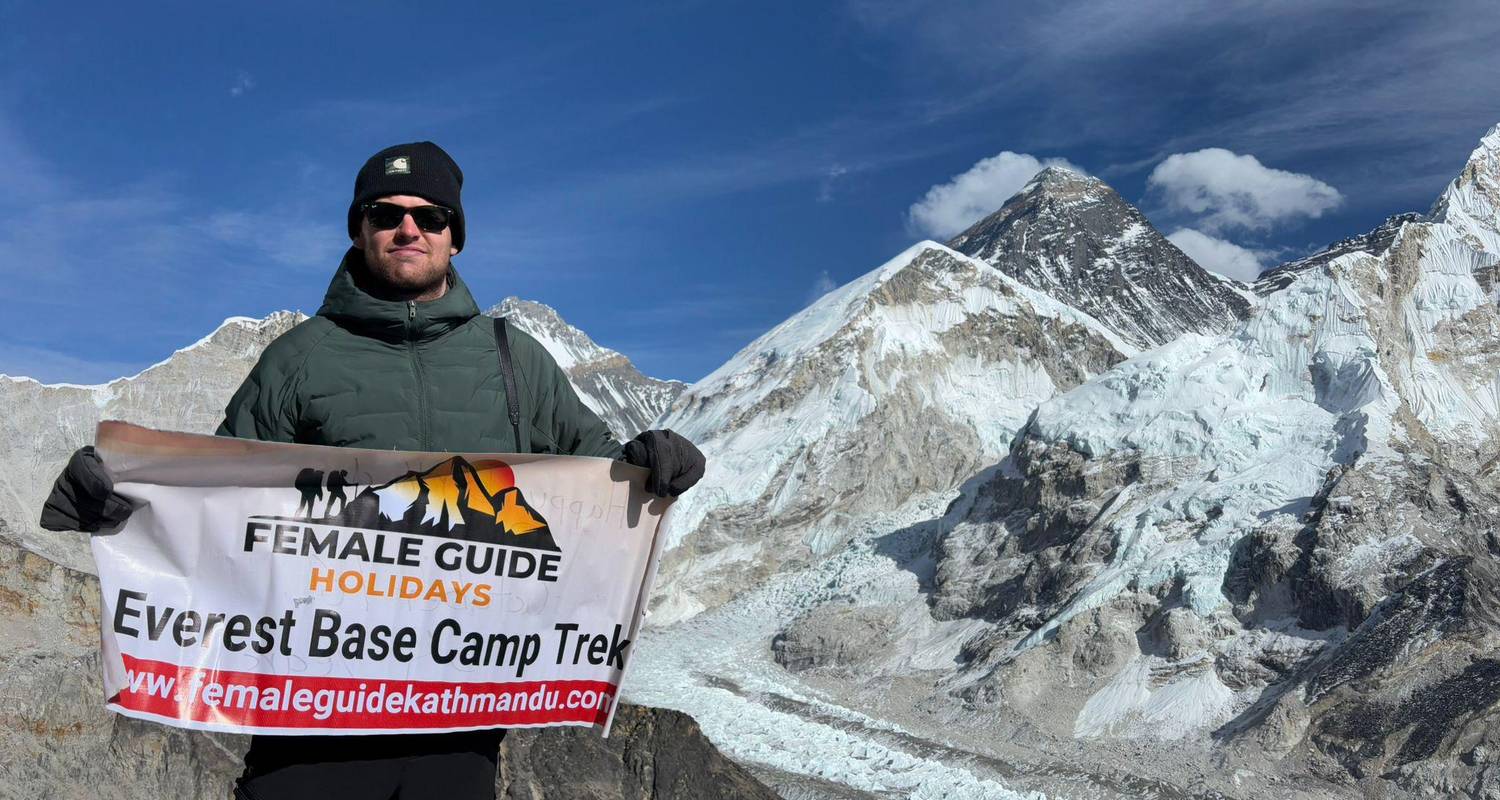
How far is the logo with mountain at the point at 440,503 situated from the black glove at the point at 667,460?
41 centimetres

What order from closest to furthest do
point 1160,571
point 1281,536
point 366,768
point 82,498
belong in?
point 82,498 < point 366,768 < point 1281,536 < point 1160,571

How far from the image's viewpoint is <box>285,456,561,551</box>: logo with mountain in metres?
3.68

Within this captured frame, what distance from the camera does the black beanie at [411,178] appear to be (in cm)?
362

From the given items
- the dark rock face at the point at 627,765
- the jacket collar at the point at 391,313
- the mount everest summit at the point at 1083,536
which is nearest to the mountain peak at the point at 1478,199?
the mount everest summit at the point at 1083,536

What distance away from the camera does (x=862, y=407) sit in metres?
70.1

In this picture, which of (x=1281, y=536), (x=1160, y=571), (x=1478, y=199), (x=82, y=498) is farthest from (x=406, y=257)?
Result: (x=1478, y=199)

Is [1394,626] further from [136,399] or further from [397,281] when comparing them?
[136,399]

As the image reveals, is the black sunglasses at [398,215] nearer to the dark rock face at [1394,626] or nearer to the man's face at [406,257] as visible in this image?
the man's face at [406,257]

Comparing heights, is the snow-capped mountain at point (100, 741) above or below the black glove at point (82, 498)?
below

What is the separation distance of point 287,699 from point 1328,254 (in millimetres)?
159348

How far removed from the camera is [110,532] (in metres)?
3.59

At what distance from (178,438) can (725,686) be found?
44.8 m

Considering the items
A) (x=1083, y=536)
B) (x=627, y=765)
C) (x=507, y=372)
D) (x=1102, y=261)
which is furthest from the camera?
(x=1102, y=261)

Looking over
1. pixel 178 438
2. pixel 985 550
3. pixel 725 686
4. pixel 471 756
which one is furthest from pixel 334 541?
pixel 985 550
